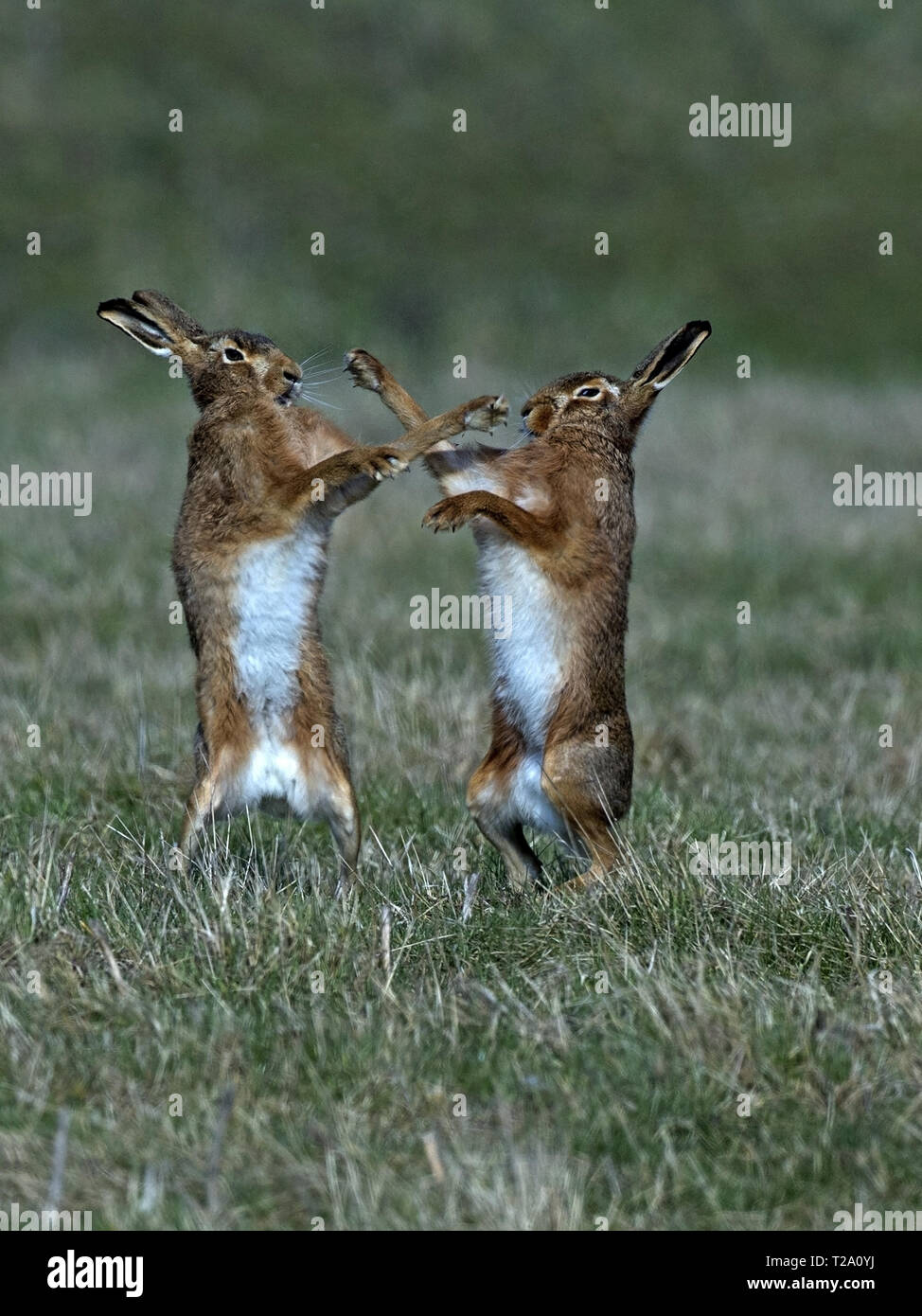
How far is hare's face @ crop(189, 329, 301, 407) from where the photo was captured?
5.82 meters

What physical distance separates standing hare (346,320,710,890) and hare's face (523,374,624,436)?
19cm

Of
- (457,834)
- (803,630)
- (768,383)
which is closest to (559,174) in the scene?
(768,383)

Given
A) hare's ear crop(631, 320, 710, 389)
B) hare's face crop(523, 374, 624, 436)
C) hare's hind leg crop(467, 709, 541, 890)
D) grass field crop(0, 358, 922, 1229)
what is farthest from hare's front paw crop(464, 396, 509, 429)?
grass field crop(0, 358, 922, 1229)

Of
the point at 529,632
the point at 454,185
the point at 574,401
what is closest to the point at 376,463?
the point at 529,632

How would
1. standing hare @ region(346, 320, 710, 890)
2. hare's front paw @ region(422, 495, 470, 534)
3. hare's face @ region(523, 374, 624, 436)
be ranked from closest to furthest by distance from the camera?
hare's front paw @ region(422, 495, 470, 534) → standing hare @ region(346, 320, 710, 890) → hare's face @ region(523, 374, 624, 436)

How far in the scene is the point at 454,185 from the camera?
26953 mm

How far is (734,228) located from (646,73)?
5014mm

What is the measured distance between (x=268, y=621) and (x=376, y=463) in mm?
601

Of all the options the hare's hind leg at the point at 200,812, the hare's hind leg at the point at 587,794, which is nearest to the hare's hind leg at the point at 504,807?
the hare's hind leg at the point at 587,794

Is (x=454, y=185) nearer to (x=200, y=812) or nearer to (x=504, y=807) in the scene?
(x=504, y=807)

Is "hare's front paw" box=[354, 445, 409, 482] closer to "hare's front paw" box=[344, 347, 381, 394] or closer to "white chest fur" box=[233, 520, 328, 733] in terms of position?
"white chest fur" box=[233, 520, 328, 733]

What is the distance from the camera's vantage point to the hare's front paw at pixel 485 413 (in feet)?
18.2

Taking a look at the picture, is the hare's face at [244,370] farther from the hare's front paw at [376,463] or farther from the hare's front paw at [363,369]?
the hare's front paw at [376,463]

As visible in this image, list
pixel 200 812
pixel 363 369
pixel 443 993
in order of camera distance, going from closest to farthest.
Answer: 1. pixel 443 993
2. pixel 200 812
3. pixel 363 369
